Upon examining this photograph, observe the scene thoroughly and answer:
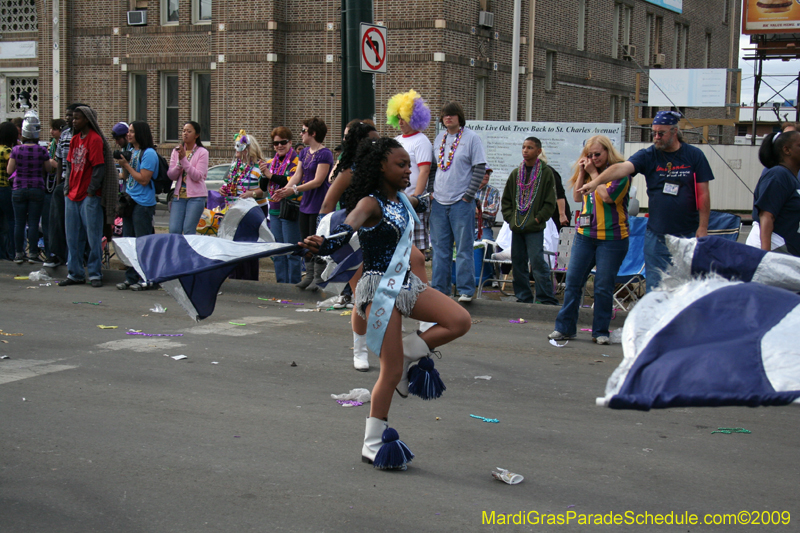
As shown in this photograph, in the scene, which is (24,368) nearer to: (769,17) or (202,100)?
(202,100)

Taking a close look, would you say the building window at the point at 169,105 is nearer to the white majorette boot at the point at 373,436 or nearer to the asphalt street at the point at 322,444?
the asphalt street at the point at 322,444

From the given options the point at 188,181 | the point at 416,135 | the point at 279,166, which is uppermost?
the point at 416,135

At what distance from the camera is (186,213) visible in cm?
1122

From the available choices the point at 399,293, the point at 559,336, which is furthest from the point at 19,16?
the point at 399,293

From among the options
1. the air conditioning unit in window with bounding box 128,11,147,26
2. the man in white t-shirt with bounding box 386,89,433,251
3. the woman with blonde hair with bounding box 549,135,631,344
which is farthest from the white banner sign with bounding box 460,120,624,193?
the air conditioning unit in window with bounding box 128,11,147,26

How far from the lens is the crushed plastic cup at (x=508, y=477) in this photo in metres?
4.33

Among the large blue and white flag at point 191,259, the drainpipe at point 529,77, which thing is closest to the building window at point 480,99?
the drainpipe at point 529,77

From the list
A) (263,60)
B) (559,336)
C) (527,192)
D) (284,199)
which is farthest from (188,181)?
(263,60)

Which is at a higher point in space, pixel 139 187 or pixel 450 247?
pixel 139 187

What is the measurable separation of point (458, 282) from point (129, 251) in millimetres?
5330

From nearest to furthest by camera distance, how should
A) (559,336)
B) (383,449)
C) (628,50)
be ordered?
(383,449)
(559,336)
(628,50)

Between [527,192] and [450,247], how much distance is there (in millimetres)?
1092

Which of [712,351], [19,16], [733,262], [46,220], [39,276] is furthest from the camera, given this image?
[19,16]

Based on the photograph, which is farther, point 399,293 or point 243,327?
point 243,327
